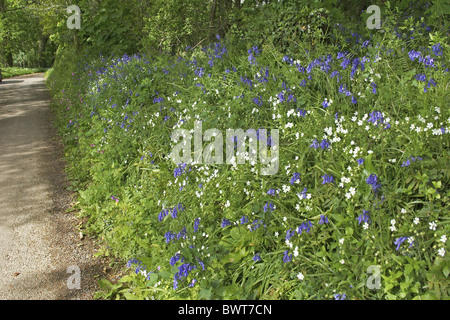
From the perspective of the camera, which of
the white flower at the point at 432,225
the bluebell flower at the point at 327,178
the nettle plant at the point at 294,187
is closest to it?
the white flower at the point at 432,225

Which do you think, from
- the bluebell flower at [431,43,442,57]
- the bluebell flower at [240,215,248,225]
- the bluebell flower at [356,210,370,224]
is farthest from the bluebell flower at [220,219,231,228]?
the bluebell flower at [431,43,442,57]

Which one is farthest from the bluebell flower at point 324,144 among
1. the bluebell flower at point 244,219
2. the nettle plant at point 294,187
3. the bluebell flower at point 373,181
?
Result: the bluebell flower at point 244,219

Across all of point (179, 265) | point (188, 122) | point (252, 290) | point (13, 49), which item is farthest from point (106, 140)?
point (13, 49)

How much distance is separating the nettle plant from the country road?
0.31 m

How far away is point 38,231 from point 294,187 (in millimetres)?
3235

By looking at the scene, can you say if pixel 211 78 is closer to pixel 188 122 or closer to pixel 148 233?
pixel 188 122

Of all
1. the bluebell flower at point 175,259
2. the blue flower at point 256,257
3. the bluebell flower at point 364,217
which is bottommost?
the bluebell flower at point 175,259

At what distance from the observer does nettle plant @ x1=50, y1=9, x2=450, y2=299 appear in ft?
9.11

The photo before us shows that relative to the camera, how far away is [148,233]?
4.27 meters

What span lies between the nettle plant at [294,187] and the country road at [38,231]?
0.31 meters

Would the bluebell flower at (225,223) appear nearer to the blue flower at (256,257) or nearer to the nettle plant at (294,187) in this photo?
the nettle plant at (294,187)

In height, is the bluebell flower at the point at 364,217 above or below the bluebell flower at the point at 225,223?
above

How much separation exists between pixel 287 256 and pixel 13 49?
47.5m

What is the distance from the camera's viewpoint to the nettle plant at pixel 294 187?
2.78m
